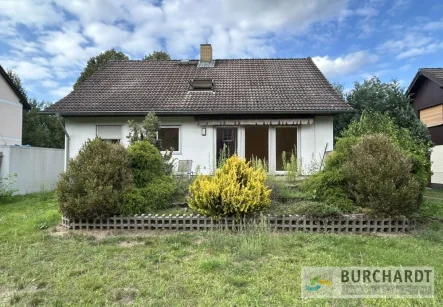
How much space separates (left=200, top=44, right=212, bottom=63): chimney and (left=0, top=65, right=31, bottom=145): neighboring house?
12.9 m

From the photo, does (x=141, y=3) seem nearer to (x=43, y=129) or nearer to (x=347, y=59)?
(x=347, y=59)

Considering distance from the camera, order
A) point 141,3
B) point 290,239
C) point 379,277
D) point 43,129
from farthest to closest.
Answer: point 43,129
point 141,3
point 290,239
point 379,277

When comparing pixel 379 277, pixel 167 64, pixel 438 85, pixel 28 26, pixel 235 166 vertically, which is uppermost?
pixel 28 26

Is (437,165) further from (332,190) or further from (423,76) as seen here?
(332,190)

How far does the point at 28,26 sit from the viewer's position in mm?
13273

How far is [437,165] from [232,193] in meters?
14.3

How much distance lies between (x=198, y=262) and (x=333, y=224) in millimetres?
2968

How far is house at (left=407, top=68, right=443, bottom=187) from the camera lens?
14.6m

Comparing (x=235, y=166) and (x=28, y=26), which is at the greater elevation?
(x=28, y=26)

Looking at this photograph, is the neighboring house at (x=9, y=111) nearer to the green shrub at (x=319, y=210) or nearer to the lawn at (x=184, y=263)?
the lawn at (x=184, y=263)

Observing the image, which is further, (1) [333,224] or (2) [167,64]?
(2) [167,64]

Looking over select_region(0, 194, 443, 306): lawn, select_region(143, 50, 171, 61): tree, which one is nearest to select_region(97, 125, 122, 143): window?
select_region(0, 194, 443, 306): lawn

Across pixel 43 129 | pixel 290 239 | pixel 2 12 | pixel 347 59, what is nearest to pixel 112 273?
pixel 290 239

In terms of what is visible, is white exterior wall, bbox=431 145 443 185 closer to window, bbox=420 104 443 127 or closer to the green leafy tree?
window, bbox=420 104 443 127
